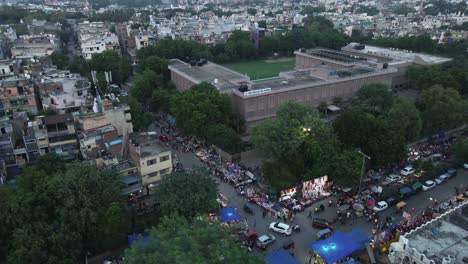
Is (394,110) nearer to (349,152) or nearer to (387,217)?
(349,152)

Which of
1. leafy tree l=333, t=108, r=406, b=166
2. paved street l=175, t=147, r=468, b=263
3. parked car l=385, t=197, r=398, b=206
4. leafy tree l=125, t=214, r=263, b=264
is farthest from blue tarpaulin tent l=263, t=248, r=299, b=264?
leafy tree l=333, t=108, r=406, b=166

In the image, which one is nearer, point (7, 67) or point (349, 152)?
point (349, 152)

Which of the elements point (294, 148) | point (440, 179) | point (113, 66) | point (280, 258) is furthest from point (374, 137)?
point (113, 66)

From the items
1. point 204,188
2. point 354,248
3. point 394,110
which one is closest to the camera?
point 354,248

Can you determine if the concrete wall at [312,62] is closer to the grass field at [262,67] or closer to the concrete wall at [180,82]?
the grass field at [262,67]

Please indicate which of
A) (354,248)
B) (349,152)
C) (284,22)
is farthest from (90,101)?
(284,22)

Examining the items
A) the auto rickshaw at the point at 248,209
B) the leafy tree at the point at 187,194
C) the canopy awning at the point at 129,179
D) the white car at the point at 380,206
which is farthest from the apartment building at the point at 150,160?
the white car at the point at 380,206

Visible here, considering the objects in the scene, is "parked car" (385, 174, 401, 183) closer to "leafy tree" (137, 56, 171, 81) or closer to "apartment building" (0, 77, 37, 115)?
"apartment building" (0, 77, 37, 115)
